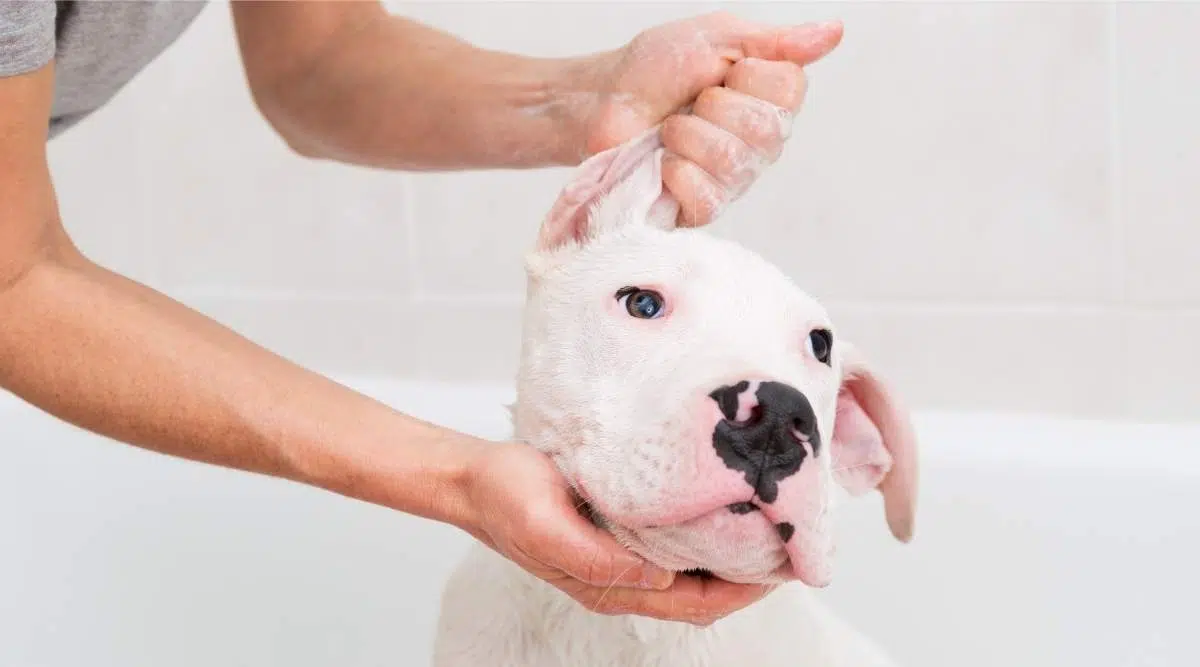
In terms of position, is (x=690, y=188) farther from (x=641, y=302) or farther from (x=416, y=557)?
(x=416, y=557)

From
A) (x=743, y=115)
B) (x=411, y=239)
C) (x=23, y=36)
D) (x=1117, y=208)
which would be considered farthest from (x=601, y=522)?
(x=411, y=239)

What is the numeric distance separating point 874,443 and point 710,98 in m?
0.39

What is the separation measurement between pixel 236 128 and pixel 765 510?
1833 millimetres

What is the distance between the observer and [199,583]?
2195mm

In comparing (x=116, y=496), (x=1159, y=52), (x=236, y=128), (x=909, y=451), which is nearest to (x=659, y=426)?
(x=909, y=451)

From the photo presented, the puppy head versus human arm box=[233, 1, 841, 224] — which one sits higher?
human arm box=[233, 1, 841, 224]

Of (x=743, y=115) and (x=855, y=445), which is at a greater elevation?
(x=743, y=115)

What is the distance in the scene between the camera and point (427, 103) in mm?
1701

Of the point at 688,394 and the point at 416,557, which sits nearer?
the point at 688,394

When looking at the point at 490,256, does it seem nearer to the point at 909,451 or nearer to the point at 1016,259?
the point at 1016,259

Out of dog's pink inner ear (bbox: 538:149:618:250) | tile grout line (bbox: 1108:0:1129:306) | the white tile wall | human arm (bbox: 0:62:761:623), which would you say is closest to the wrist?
human arm (bbox: 0:62:761:623)

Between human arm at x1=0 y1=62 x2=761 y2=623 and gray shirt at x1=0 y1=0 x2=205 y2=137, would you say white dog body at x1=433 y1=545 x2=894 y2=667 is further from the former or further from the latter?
gray shirt at x1=0 y1=0 x2=205 y2=137

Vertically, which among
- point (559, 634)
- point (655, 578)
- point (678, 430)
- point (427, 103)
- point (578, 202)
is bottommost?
point (559, 634)

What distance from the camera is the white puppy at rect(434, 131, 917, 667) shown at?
0.99 m
